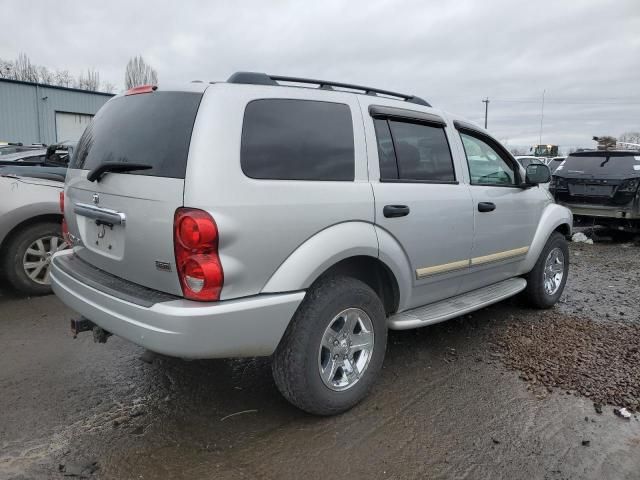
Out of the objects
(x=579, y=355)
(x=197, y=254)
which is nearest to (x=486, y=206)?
(x=579, y=355)

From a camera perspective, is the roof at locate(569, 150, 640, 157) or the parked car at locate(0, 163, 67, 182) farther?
the roof at locate(569, 150, 640, 157)

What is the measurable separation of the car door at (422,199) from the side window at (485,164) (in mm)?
282

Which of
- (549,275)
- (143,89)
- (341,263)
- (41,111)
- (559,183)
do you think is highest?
(41,111)

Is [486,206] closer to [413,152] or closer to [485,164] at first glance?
[485,164]

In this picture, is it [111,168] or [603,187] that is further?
[603,187]

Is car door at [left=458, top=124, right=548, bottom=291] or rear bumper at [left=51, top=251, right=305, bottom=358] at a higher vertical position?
car door at [left=458, top=124, right=548, bottom=291]

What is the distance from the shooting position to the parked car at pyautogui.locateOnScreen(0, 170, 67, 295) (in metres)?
4.91

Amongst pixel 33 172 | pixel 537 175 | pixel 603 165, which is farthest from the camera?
pixel 603 165

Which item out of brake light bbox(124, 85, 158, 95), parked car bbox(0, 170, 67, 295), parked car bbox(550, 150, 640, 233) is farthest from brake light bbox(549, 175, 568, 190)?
brake light bbox(124, 85, 158, 95)

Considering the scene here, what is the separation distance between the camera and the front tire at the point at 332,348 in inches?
108

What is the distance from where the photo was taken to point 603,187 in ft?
30.0

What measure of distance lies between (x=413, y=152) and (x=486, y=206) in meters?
0.84

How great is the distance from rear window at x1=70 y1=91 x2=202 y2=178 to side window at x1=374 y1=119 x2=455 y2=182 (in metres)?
1.24

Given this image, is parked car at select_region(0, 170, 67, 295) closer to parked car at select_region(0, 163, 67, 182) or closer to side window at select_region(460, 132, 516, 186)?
parked car at select_region(0, 163, 67, 182)
